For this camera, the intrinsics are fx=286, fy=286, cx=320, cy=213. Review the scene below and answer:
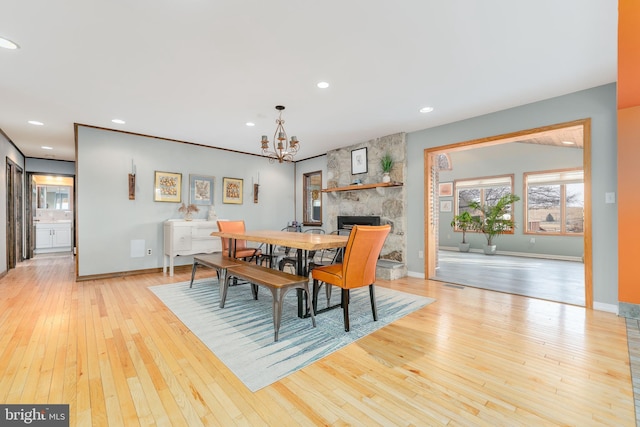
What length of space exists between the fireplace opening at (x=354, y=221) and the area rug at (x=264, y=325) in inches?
63.0

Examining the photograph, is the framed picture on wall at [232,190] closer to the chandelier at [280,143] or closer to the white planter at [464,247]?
the chandelier at [280,143]

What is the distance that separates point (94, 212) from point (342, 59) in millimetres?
4505

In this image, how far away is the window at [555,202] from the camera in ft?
23.0

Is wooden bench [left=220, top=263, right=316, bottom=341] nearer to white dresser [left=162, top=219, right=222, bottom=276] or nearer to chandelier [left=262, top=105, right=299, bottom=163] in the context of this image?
chandelier [left=262, top=105, right=299, bottom=163]

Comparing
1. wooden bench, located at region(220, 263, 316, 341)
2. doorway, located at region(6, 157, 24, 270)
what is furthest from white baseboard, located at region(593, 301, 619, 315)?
doorway, located at region(6, 157, 24, 270)

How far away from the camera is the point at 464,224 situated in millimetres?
8492

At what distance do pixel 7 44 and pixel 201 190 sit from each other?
11.5 feet

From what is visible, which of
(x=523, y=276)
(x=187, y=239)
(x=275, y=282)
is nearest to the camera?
(x=275, y=282)

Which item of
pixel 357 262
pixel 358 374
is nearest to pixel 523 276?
pixel 357 262

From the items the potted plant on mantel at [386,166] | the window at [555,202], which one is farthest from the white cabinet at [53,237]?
the window at [555,202]

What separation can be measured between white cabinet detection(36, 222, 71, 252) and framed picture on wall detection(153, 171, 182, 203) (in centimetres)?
474

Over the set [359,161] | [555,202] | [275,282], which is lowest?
[275,282]

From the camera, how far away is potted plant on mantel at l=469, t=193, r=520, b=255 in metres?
7.50
